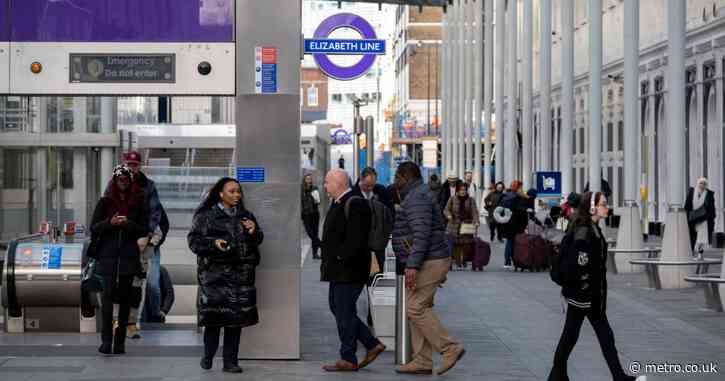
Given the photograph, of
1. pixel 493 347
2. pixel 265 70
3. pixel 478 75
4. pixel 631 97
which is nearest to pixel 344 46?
pixel 265 70

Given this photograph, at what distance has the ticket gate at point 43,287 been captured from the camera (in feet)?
48.0

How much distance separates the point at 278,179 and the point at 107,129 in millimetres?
9465

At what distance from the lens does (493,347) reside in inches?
570

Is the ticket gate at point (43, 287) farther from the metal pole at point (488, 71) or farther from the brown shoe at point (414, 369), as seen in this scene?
the metal pole at point (488, 71)

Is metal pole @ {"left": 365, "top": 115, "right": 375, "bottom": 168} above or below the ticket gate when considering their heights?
above

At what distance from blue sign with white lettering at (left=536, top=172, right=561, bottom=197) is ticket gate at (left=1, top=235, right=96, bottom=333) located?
66.9 ft

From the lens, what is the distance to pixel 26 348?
535 inches

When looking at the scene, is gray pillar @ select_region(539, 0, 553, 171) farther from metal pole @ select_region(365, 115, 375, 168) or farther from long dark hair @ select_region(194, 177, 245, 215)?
long dark hair @ select_region(194, 177, 245, 215)

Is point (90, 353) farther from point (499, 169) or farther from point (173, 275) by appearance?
point (499, 169)

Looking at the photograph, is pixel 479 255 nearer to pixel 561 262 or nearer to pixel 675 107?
pixel 675 107

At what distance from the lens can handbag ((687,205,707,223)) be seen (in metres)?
29.7

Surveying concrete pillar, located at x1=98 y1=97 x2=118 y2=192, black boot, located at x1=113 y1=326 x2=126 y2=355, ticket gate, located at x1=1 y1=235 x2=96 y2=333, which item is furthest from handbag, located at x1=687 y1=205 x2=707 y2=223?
black boot, located at x1=113 y1=326 x2=126 y2=355

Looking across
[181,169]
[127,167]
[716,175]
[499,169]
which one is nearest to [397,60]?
[499,169]

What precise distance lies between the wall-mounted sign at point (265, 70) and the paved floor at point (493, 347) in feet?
7.84
